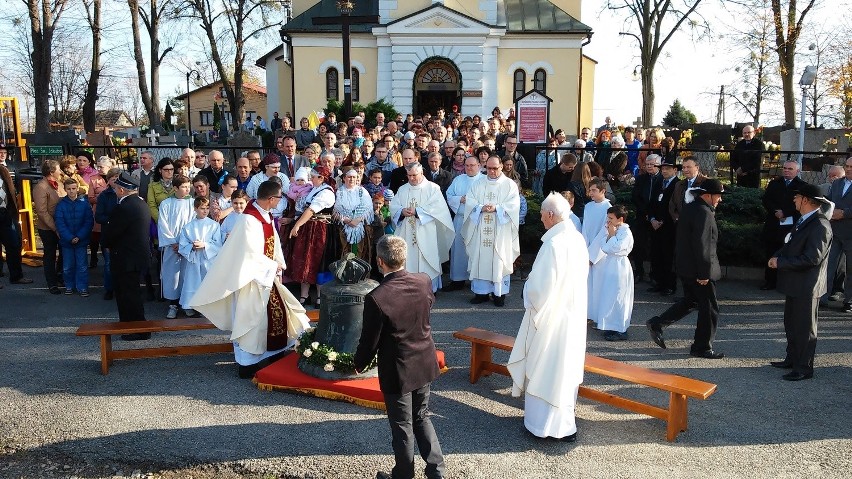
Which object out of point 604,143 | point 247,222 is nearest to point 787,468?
point 247,222

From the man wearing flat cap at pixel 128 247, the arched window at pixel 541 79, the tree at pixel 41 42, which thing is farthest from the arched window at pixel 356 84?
the man wearing flat cap at pixel 128 247

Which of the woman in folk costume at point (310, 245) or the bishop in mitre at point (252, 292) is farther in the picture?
the woman in folk costume at point (310, 245)

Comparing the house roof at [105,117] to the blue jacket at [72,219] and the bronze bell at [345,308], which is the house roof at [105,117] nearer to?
the blue jacket at [72,219]

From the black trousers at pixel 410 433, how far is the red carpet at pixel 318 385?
1.33m

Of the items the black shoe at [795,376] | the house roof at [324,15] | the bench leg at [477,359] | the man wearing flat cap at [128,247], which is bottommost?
the black shoe at [795,376]

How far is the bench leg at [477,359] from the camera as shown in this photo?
695 centimetres

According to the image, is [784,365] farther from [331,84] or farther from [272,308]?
[331,84]

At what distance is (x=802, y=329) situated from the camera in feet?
22.9

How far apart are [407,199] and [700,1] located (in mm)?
24395

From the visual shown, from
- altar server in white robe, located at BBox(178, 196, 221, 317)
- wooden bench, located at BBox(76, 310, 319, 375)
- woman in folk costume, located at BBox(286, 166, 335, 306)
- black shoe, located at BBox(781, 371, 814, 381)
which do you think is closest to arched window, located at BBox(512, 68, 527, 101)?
woman in folk costume, located at BBox(286, 166, 335, 306)

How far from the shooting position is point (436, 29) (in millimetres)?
31844

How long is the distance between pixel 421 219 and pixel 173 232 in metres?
3.24

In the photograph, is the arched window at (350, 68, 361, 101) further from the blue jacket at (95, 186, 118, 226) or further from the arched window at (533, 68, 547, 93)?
the blue jacket at (95, 186, 118, 226)

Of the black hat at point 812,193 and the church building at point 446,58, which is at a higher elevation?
the church building at point 446,58
